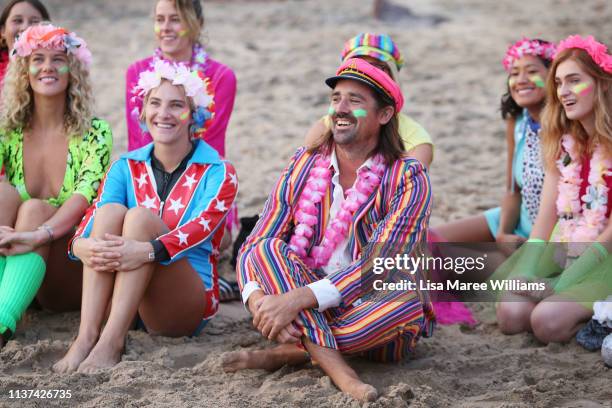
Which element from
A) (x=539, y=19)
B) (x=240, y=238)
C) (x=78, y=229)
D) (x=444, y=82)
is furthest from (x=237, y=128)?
(x=539, y=19)

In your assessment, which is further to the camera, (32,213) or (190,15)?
(190,15)

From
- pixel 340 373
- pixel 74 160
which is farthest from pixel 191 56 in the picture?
pixel 340 373

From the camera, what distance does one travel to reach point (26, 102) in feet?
15.4

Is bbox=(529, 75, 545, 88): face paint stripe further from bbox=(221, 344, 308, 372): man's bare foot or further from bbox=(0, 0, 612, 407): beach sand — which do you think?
bbox=(221, 344, 308, 372): man's bare foot

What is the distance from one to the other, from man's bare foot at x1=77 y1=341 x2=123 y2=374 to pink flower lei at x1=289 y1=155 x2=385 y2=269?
0.90 meters

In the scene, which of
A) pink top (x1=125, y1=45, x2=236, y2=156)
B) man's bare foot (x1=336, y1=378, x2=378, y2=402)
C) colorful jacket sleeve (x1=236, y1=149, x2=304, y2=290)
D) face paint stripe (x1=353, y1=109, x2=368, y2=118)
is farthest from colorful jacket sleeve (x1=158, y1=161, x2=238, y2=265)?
pink top (x1=125, y1=45, x2=236, y2=156)

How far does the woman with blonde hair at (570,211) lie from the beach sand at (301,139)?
6.5 inches

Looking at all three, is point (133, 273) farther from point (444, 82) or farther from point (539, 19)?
point (539, 19)

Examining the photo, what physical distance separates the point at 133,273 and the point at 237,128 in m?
4.07

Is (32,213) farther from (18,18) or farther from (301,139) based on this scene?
(301,139)

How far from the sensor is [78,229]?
13.9 ft

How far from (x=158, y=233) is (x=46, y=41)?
1.27 metres

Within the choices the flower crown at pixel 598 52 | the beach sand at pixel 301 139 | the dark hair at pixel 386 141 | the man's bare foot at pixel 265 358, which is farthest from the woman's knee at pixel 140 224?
the flower crown at pixel 598 52

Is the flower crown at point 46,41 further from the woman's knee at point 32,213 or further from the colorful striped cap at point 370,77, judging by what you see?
the colorful striped cap at point 370,77
